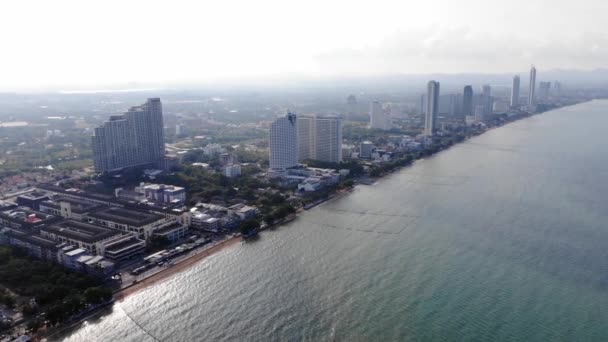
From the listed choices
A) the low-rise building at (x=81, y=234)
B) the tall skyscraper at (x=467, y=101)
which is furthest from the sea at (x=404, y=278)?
the tall skyscraper at (x=467, y=101)

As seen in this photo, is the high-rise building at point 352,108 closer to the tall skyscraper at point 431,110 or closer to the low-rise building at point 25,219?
the tall skyscraper at point 431,110

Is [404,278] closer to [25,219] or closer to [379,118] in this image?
[25,219]

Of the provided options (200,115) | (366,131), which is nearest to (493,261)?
(366,131)

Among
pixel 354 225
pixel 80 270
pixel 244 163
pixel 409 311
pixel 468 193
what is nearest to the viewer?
pixel 409 311

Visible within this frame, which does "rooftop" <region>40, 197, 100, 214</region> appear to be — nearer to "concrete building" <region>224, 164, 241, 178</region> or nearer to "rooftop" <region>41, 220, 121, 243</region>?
"rooftop" <region>41, 220, 121, 243</region>

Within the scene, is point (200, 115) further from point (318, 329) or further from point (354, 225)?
point (318, 329)

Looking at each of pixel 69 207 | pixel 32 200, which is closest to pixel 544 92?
pixel 69 207

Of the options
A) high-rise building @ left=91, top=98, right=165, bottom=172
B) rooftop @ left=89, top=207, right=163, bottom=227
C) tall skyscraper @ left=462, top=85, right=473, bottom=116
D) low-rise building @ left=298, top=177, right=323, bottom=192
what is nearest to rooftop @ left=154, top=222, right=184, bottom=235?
rooftop @ left=89, top=207, right=163, bottom=227
